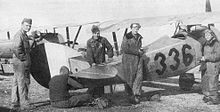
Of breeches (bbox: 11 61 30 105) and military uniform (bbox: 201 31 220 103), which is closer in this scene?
breeches (bbox: 11 61 30 105)

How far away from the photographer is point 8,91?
1093cm

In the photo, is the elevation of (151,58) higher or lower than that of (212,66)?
higher

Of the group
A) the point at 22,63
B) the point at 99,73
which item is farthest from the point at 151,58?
the point at 22,63

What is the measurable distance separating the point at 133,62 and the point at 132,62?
0.03 metres

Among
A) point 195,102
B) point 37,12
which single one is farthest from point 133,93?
point 37,12

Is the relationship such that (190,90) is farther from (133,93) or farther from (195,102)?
(133,93)

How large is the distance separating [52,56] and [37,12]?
2253 centimetres

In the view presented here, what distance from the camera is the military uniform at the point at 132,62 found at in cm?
862

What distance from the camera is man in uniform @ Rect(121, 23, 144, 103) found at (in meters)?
8.62

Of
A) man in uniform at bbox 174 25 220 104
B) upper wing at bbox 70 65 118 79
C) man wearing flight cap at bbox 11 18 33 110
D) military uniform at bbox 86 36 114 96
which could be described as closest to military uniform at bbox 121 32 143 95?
military uniform at bbox 86 36 114 96

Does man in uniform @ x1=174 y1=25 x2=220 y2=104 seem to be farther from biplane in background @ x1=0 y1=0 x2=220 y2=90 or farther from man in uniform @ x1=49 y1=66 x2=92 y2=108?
man in uniform @ x1=49 y1=66 x2=92 y2=108

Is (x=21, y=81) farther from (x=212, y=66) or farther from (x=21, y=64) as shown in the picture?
(x=212, y=66)

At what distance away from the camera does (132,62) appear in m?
8.65

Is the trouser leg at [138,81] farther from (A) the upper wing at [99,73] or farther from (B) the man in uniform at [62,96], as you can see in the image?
(B) the man in uniform at [62,96]
